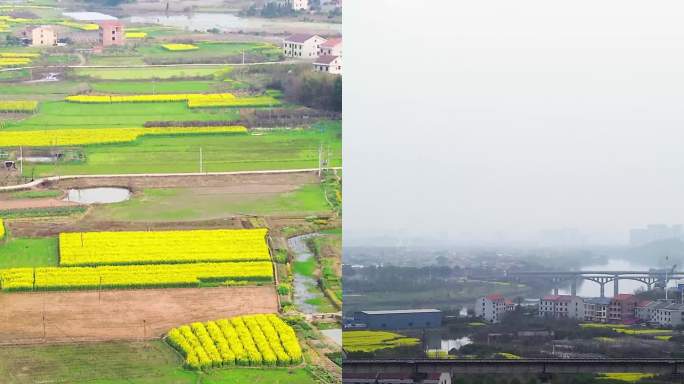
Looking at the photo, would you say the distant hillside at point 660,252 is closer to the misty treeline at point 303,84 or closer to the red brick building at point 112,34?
the misty treeline at point 303,84

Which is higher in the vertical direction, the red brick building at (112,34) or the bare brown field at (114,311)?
the red brick building at (112,34)

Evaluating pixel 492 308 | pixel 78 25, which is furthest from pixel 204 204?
pixel 492 308

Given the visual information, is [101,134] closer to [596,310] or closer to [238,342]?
[238,342]

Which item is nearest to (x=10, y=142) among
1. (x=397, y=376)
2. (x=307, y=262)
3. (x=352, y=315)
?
(x=307, y=262)

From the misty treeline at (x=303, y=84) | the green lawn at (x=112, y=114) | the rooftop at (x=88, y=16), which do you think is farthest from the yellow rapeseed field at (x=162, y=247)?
the rooftop at (x=88, y=16)

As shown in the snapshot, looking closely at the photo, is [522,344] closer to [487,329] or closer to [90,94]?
[487,329]

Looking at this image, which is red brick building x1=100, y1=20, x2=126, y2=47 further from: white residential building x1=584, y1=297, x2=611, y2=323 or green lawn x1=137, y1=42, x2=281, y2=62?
white residential building x1=584, y1=297, x2=611, y2=323
